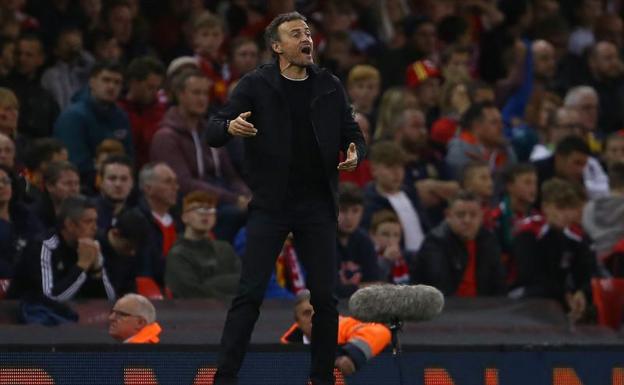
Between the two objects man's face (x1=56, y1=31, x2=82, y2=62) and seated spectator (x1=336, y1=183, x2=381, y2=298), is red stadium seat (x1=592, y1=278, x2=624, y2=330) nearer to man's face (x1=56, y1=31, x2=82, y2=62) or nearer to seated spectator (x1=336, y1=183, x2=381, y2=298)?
seated spectator (x1=336, y1=183, x2=381, y2=298)

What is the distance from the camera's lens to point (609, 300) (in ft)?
41.5

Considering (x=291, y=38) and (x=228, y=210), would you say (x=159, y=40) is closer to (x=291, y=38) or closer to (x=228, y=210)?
(x=228, y=210)

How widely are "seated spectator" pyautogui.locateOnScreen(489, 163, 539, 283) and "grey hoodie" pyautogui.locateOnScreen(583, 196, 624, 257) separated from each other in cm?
51

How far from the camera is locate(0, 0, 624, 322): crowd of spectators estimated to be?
1207 centimetres

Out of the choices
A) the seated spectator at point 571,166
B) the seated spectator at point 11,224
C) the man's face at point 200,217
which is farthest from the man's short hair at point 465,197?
the seated spectator at point 11,224

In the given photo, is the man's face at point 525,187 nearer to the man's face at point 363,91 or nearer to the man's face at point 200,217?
the man's face at point 363,91

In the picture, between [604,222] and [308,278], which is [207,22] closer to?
[604,222]

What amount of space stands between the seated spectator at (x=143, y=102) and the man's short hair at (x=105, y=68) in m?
0.39

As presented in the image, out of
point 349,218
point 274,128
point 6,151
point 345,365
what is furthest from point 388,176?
point 274,128

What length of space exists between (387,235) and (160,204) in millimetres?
1748

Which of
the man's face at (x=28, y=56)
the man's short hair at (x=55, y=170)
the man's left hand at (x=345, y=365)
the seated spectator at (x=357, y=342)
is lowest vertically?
the man's left hand at (x=345, y=365)

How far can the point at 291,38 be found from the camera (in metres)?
8.66

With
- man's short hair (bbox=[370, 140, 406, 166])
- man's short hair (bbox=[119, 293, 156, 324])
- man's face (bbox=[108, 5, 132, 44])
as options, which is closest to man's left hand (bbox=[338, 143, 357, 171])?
man's short hair (bbox=[119, 293, 156, 324])

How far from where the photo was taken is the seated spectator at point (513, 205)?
14176mm
